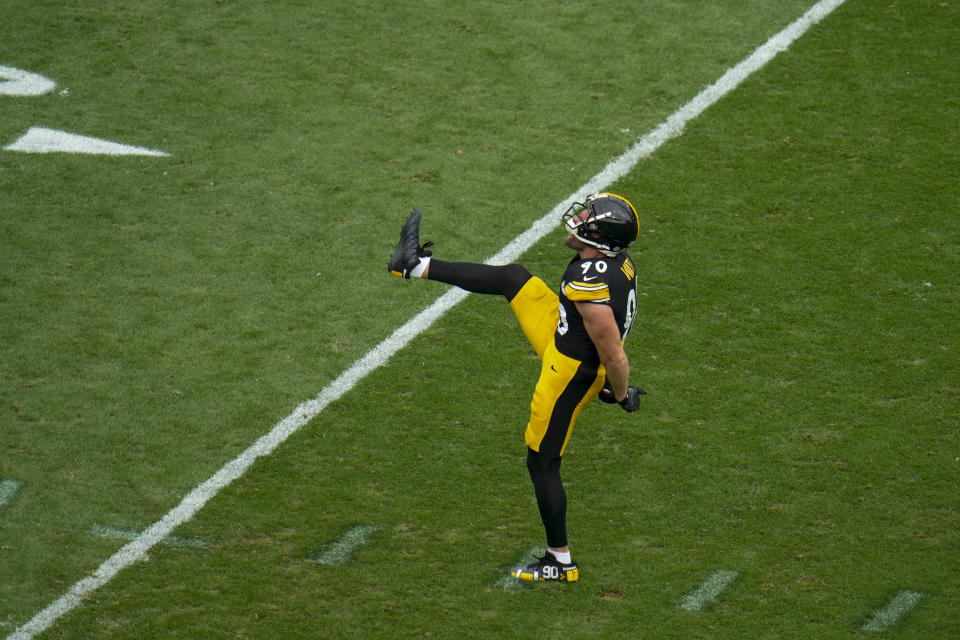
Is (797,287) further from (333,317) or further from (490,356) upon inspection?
(333,317)

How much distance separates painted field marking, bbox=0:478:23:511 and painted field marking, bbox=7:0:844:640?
0.78 meters

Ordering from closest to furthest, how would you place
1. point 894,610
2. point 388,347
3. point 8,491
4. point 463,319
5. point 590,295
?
point 590,295 < point 894,610 < point 8,491 < point 388,347 < point 463,319

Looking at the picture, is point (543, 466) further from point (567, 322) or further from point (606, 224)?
point (606, 224)

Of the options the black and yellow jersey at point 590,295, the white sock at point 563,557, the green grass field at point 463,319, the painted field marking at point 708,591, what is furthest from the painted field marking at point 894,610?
the black and yellow jersey at point 590,295

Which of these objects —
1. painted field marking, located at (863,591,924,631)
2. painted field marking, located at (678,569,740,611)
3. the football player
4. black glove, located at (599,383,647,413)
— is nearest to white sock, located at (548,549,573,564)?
the football player

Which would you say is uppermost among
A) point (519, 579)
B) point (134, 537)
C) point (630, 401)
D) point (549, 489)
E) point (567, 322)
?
point (567, 322)

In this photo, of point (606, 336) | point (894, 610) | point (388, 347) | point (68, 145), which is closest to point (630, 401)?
point (606, 336)

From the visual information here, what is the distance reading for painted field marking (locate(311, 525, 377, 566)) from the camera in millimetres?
6152

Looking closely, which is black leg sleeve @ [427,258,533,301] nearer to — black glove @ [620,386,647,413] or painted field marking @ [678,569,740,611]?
black glove @ [620,386,647,413]

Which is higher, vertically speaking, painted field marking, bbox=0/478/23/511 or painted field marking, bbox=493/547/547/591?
painted field marking, bbox=0/478/23/511

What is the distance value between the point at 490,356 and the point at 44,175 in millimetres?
4109

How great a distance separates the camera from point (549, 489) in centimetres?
582

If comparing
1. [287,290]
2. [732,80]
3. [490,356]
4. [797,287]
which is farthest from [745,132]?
[287,290]

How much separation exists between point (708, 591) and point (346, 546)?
77.6 inches
